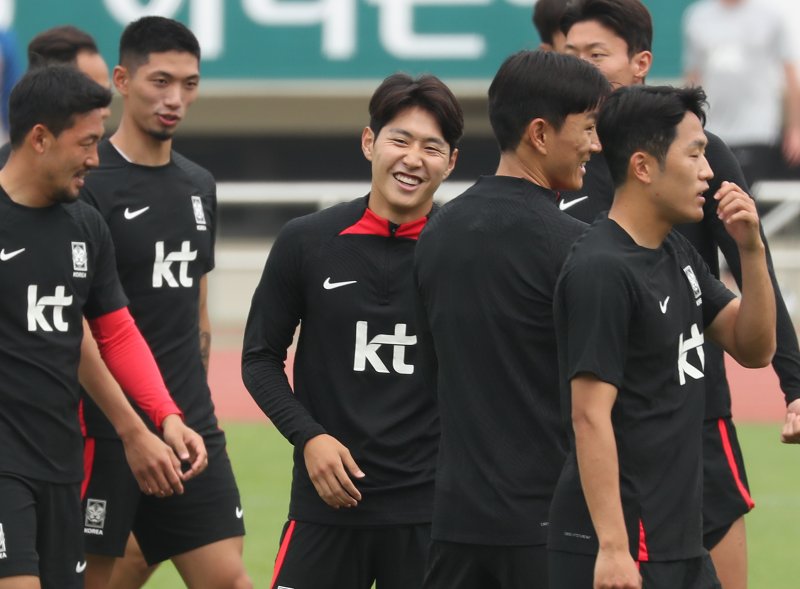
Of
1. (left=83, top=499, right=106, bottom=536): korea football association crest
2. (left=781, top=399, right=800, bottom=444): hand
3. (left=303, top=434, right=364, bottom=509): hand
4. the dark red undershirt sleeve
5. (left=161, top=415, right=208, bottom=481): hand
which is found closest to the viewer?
(left=781, top=399, right=800, bottom=444): hand

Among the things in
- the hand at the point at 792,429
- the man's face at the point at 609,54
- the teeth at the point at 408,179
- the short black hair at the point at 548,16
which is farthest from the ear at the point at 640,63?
the hand at the point at 792,429

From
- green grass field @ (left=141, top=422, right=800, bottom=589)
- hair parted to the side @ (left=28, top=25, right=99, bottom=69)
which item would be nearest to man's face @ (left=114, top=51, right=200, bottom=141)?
hair parted to the side @ (left=28, top=25, right=99, bottom=69)

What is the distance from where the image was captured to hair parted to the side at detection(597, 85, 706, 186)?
4.51 metres

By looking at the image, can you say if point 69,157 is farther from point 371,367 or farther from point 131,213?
point 371,367

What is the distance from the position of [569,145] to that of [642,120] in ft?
1.32

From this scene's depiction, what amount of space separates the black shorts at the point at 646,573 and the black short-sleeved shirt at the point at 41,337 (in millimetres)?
1861

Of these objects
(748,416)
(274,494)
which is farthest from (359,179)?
(274,494)

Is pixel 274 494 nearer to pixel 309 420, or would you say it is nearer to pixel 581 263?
pixel 309 420

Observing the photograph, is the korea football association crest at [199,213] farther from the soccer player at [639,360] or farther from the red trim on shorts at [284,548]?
the soccer player at [639,360]

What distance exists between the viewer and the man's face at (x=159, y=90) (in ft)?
22.3

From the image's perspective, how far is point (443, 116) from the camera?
216 inches

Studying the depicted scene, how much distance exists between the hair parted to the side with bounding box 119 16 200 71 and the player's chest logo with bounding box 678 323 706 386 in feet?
10.1

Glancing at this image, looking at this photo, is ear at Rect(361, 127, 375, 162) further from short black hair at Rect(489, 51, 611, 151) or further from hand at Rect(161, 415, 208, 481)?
hand at Rect(161, 415, 208, 481)

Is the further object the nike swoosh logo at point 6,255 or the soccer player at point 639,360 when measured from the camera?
the nike swoosh logo at point 6,255
